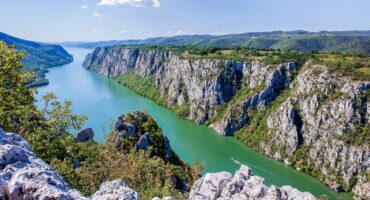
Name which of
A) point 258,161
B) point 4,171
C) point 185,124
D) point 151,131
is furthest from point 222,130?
point 4,171

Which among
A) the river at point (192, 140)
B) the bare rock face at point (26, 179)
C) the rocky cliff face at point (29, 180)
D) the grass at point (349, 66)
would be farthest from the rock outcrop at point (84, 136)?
the grass at point (349, 66)

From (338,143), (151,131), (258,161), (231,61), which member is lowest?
(258,161)

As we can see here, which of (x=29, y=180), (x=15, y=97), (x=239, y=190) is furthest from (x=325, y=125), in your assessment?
(x=29, y=180)

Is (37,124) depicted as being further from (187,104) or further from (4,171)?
(187,104)

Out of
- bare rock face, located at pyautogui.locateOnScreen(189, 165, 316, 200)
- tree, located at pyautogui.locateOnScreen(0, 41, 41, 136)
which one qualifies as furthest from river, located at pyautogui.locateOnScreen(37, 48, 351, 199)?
tree, located at pyautogui.locateOnScreen(0, 41, 41, 136)

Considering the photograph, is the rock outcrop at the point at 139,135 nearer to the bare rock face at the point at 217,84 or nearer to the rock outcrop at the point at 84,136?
the rock outcrop at the point at 84,136

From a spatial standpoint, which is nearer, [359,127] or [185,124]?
[359,127]
